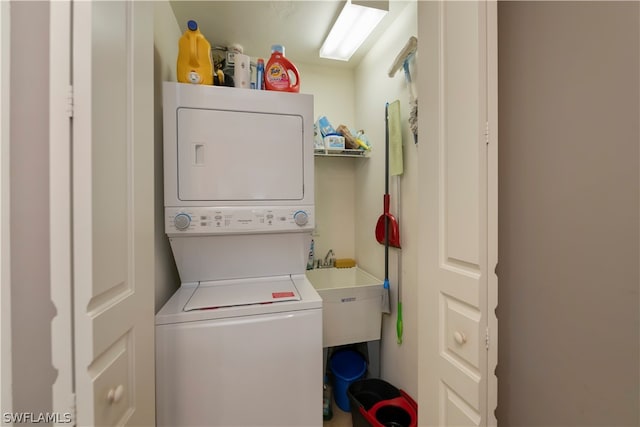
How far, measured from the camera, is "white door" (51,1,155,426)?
0.57 meters

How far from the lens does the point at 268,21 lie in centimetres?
190

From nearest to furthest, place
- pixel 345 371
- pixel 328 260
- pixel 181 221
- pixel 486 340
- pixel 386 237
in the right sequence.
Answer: pixel 486 340 < pixel 181 221 < pixel 386 237 < pixel 345 371 < pixel 328 260

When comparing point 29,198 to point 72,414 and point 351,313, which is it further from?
point 351,313

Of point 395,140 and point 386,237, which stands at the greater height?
point 395,140

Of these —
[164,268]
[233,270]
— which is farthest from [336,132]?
[164,268]

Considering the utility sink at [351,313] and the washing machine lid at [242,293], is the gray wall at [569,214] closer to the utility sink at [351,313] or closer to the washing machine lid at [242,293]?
the washing machine lid at [242,293]

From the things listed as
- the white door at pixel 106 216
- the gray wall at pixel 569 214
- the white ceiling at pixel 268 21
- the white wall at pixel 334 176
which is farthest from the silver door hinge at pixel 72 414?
the white ceiling at pixel 268 21

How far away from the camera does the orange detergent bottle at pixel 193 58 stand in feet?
4.64

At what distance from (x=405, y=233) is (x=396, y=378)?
1.14 meters

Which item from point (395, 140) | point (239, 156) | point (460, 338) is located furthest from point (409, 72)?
point (460, 338)

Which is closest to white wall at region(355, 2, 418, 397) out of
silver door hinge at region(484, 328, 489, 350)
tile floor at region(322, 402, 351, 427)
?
tile floor at region(322, 402, 351, 427)

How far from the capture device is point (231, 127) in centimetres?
143

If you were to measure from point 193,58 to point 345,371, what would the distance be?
2639 millimetres

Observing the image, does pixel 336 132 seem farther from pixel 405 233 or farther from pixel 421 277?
pixel 421 277
